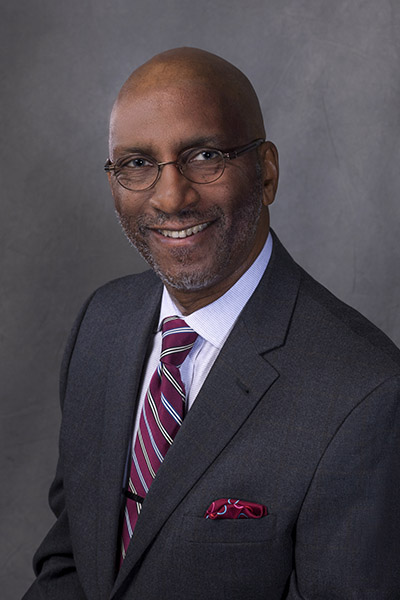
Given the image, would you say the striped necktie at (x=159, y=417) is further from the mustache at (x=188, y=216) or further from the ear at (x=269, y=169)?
the ear at (x=269, y=169)

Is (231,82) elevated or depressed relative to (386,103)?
elevated

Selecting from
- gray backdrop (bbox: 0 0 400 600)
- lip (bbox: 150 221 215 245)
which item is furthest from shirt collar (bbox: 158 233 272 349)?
gray backdrop (bbox: 0 0 400 600)

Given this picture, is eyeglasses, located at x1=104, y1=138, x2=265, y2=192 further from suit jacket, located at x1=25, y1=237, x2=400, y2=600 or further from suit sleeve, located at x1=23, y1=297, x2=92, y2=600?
suit sleeve, located at x1=23, y1=297, x2=92, y2=600

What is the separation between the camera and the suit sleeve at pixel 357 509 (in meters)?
1.74

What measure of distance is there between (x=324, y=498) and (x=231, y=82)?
0.97 m

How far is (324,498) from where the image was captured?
177cm

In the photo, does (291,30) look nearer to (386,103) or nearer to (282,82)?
(282,82)

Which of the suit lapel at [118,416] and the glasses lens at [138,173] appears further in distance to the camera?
the suit lapel at [118,416]

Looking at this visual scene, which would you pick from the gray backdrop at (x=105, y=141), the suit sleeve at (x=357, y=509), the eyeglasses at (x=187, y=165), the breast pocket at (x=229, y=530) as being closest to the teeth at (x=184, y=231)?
the eyeglasses at (x=187, y=165)

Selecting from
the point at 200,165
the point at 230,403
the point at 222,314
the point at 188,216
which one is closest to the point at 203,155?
the point at 200,165

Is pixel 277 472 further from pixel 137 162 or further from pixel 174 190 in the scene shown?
pixel 137 162

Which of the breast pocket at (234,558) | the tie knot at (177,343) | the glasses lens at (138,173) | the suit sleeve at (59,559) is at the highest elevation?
the glasses lens at (138,173)

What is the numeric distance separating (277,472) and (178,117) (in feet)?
2.70

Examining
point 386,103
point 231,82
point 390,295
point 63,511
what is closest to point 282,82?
point 386,103
